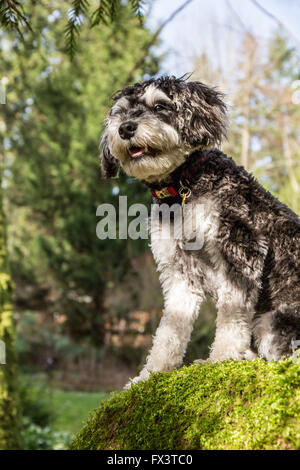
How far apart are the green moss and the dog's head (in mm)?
1558

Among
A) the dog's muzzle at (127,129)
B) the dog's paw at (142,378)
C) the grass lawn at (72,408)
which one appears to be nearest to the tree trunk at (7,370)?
the dog's paw at (142,378)

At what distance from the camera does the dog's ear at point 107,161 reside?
161 inches

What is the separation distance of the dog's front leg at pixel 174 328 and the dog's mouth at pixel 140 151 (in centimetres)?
97

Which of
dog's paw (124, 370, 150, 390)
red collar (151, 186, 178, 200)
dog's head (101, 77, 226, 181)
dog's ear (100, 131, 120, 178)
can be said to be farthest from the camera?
dog's ear (100, 131, 120, 178)

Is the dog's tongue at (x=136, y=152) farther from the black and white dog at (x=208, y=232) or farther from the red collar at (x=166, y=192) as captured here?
the red collar at (x=166, y=192)

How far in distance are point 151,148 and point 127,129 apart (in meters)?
0.23

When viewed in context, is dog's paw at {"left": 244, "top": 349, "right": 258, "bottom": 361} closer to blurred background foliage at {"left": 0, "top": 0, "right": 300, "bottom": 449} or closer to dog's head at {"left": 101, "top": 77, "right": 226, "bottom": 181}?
dog's head at {"left": 101, "top": 77, "right": 226, "bottom": 181}

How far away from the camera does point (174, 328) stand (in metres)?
3.52

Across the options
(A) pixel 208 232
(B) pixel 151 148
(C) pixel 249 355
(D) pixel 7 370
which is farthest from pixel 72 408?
(B) pixel 151 148

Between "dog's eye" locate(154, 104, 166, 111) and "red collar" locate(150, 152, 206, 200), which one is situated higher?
"dog's eye" locate(154, 104, 166, 111)

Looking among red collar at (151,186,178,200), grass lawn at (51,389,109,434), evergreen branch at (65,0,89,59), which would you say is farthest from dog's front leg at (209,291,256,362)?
grass lawn at (51,389,109,434)

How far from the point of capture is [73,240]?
779 inches

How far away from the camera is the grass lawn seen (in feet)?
49.4

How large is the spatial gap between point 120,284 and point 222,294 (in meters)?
17.3
